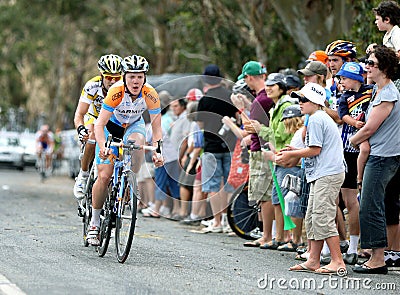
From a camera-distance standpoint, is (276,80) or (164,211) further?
(164,211)

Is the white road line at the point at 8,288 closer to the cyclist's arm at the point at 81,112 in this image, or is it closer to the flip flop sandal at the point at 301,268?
the flip flop sandal at the point at 301,268

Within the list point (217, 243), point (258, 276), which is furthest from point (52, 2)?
point (258, 276)

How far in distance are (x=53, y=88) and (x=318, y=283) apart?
163 ft

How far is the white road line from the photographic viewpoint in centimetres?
727

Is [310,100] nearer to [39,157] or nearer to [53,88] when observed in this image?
[39,157]

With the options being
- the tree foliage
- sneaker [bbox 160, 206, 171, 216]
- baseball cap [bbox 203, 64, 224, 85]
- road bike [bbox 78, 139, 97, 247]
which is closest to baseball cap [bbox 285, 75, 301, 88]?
baseball cap [bbox 203, 64, 224, 85]

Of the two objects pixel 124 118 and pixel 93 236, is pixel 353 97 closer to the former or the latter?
pixel 124 118

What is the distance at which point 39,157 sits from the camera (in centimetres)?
2995

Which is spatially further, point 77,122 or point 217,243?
point 217,243

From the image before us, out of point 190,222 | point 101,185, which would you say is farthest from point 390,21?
point 190,222

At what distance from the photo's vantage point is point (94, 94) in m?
10.9

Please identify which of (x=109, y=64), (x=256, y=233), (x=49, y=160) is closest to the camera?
(x=109, y=64)

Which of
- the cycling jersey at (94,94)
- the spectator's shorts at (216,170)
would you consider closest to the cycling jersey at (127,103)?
the cycling jersey at (94,94)

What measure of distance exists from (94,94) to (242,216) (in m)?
3.26
